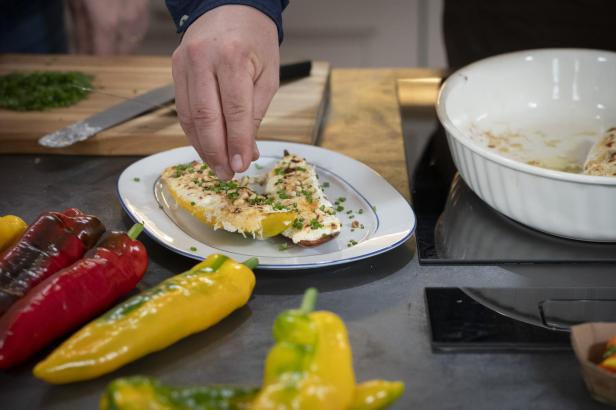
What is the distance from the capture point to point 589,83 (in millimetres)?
1623

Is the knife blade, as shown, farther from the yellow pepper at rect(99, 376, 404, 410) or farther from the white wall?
the white wall

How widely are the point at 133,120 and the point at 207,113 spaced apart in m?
0.57

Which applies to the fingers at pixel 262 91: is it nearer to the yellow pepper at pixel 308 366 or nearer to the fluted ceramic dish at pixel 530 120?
the fluted ceramic dish at pixel 530 120

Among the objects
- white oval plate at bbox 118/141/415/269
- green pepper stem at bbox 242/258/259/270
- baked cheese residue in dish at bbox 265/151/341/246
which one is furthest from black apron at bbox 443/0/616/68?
green pepper stem at bbox 242/258/259/270

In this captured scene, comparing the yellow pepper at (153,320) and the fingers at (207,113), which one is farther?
the fingers at (207,113)

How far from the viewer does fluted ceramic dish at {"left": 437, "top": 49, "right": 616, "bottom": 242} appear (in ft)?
3.99

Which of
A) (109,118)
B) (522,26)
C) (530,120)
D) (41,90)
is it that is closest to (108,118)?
(109,118)

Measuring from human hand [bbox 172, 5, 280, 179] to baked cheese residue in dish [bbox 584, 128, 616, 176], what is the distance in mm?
545

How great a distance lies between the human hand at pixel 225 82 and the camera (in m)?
1.18

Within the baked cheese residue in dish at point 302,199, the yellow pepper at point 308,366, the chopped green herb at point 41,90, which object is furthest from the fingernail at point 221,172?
the chopped green herb at point 41,90

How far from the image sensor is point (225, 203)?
1267 millimetres

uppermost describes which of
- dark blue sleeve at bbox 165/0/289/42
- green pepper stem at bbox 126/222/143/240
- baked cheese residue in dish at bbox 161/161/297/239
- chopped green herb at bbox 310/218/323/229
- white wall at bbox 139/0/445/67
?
dark blue sleeve at bbox 165/0/289/42

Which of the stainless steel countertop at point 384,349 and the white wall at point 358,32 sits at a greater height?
the stainless steel countertop at point 384,349

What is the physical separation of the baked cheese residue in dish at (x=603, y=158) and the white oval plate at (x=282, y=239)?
31 cm
